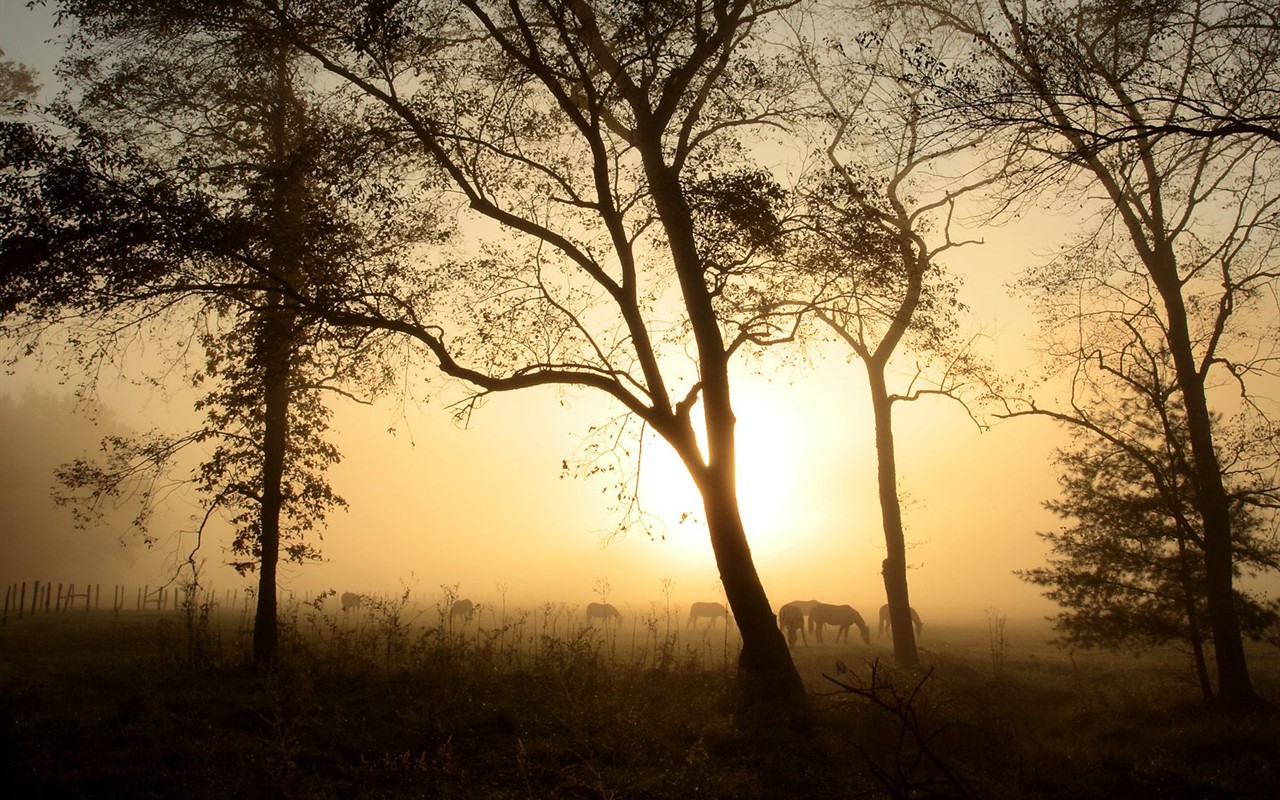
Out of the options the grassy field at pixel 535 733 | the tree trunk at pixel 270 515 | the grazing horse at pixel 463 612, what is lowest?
the grassy field at pixel 535 733

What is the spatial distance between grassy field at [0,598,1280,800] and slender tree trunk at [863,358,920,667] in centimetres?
482

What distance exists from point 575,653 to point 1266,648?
31489 millimetres

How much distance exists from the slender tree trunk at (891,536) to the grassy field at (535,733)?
482 cm

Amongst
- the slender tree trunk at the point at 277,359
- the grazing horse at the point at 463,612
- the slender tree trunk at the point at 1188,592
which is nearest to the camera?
the slender tree trunk at the point at 277,359

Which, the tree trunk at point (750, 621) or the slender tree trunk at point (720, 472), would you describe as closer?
the tree trunk at point (750, 621)

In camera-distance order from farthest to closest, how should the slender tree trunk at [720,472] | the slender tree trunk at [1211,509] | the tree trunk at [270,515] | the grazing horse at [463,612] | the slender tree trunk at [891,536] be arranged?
the slender tree trunk at [891,536] → the grazing horse at [463,612] → the tree trunk at [270,515] → the slender tree trunk at [1211,509] → the slender tree trunk at [720,472]

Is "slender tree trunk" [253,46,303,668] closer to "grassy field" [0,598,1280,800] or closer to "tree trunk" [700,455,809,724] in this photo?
"grassy field" [0,598,1280,800]

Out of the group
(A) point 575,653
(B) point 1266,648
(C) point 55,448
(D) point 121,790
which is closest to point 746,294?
(A) point 575,653

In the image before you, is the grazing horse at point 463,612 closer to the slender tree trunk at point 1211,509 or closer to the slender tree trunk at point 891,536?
the slender tree trunk at point 891,536

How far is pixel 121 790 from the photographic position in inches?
307

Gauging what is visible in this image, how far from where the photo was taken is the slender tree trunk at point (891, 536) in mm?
20484

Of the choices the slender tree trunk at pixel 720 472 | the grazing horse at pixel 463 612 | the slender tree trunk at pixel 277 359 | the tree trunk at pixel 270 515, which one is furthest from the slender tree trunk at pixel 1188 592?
the tree trunk at pixel 270 515

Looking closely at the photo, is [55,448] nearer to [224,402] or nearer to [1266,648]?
[224,402]

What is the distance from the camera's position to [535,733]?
10367mm
